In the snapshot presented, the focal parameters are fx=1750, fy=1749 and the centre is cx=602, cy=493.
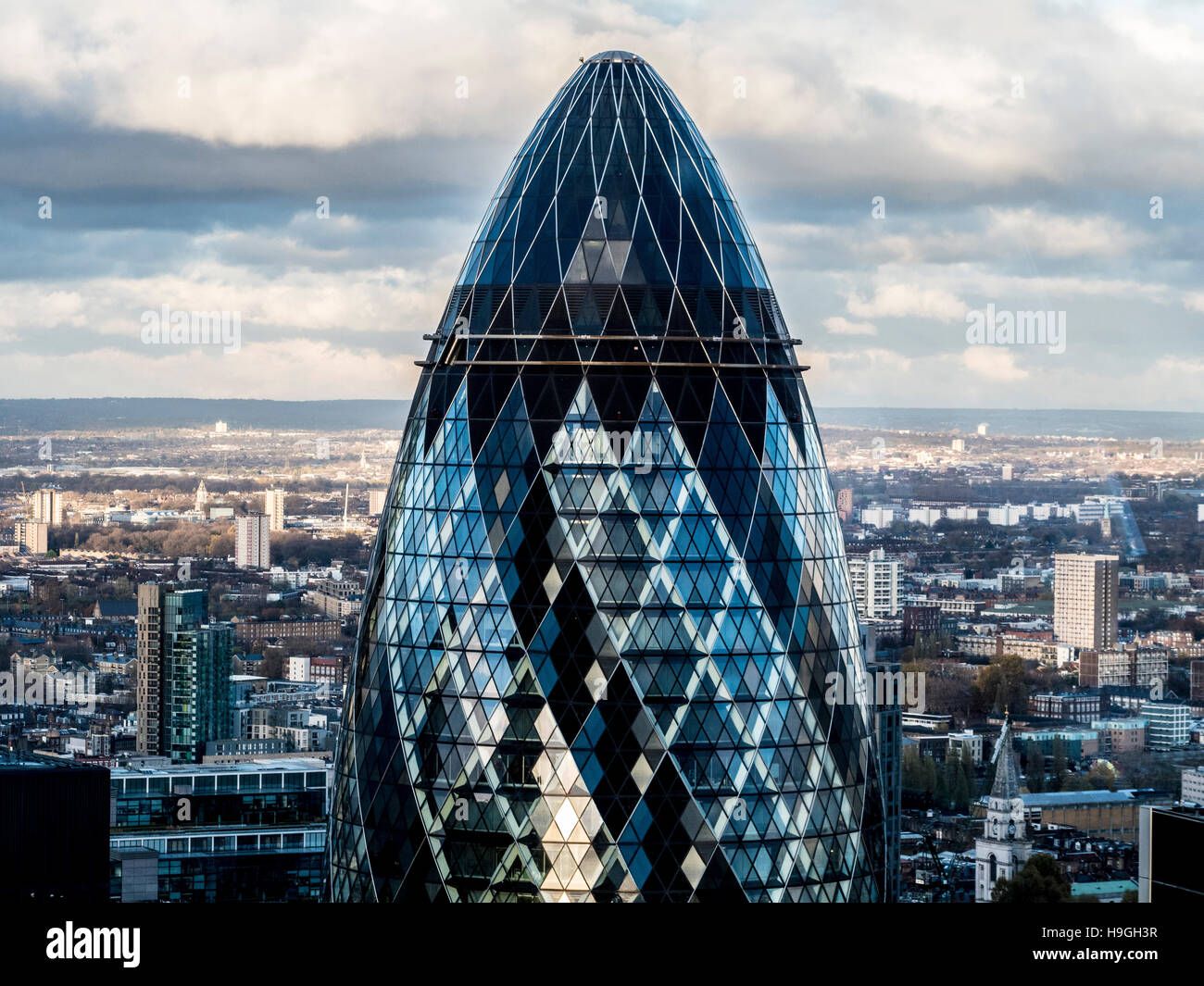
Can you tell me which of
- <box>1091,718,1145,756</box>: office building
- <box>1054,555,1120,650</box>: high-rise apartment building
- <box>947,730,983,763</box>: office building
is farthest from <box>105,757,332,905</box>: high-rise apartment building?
<box>1054,555,1120,650</box>: high-rise apartment building

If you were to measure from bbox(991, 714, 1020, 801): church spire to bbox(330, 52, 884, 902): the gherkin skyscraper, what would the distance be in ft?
249

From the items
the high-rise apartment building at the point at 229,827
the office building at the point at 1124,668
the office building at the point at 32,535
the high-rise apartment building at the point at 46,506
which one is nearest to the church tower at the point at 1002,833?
the office building at the point at 1124,668

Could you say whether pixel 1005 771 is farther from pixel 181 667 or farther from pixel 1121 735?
Result: pixel 181 667

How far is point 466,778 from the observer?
134 feet

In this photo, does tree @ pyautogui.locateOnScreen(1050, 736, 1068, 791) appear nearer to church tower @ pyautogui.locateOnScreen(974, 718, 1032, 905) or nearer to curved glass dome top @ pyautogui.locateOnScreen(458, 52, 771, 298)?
church tower @ pyautogui.locateOnScreen(974, 718, 1032, 905)

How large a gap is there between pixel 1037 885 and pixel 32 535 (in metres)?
89.8

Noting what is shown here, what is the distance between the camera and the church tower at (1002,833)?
97.9m

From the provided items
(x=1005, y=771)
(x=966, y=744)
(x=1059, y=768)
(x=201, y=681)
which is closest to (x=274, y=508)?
(x=201, y=681)

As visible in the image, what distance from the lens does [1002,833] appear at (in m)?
108

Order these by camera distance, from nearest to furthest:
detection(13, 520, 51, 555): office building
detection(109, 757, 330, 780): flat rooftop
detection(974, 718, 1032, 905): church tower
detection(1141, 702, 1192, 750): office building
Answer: detection(974, 718, 1032, 905): church tower < detection(109, 757, 330, 780): flat rooftop < detection(1141, 702, 1192, 750): office building < detection(13, 520, 51, 555): office building

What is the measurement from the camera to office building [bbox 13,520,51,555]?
132m

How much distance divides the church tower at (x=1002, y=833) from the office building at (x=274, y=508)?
51.4m
